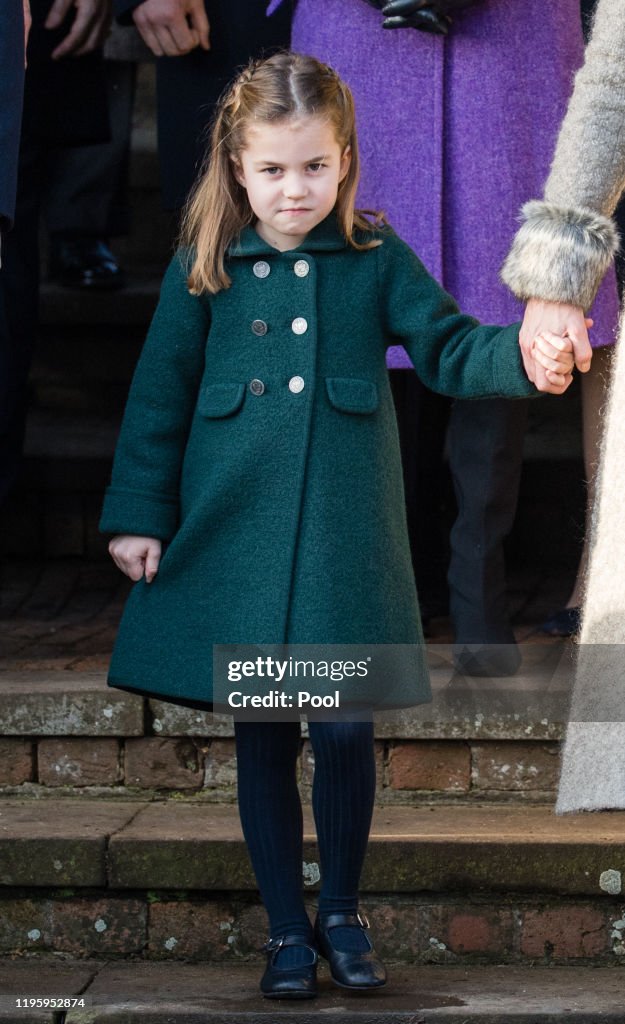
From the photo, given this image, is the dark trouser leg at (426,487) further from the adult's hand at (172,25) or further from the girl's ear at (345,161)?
the girl's ear at (345,161)

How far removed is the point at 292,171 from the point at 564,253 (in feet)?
1.51

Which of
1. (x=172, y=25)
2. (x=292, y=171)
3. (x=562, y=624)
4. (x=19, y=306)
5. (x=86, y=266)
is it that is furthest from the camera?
(x=86, y=266)

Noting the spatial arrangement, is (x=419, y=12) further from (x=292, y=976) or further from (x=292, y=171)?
(x=292, y=976)

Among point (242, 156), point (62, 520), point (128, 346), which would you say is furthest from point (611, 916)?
point (128, 346)

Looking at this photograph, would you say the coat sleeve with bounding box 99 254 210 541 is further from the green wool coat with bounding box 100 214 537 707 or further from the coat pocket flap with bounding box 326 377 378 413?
the coat pocket flap with bounding box 326 377 378 413

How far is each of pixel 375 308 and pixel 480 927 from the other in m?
1.06

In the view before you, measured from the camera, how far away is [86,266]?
4.66 meters

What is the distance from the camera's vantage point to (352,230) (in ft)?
7.69

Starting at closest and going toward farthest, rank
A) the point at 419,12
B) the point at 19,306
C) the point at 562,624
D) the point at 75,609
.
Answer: the point at 419,12
the point at 562,624
the point at 19,306
the point at 75,609

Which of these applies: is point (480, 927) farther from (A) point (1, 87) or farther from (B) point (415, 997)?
(A) point (1, 87)

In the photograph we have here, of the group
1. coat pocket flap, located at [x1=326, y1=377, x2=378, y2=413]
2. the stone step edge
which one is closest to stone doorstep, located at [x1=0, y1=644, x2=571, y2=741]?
the stone step edge

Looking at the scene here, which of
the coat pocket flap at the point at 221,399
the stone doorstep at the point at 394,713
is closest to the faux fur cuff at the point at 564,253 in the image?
the coat pocket flap at the point at 221,399

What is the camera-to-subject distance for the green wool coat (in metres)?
2.26

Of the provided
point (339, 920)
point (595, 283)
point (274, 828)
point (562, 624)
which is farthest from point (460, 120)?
point (339, 920)
